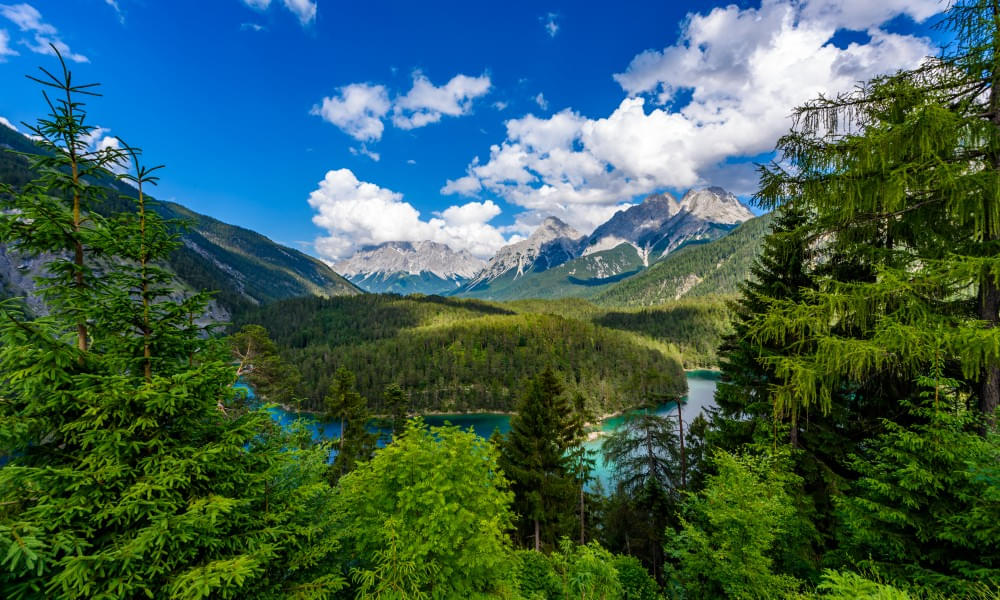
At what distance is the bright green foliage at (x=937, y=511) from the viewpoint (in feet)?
16.1

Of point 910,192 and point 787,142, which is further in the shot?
point 787,142

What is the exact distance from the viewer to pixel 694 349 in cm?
14912

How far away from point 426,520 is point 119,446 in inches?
191

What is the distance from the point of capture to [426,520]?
6988 mm

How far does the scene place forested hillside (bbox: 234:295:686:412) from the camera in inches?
3681

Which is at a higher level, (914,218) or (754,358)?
(914,218)

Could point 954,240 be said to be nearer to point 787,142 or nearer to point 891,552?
point 787,142

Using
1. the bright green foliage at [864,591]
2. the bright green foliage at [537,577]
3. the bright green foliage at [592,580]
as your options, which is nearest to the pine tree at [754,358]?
the bright green foliage at [592,580]

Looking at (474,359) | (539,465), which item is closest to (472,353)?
(474,359)

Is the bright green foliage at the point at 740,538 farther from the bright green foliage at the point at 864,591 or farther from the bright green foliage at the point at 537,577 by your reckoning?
the bright green foliage at the point at 537,577

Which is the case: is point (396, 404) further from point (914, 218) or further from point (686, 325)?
→ point (686, 325)

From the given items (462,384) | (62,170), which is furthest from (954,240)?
(462,384)

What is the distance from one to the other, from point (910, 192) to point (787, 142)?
2052 mm

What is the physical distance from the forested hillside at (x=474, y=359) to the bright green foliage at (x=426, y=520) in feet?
231
